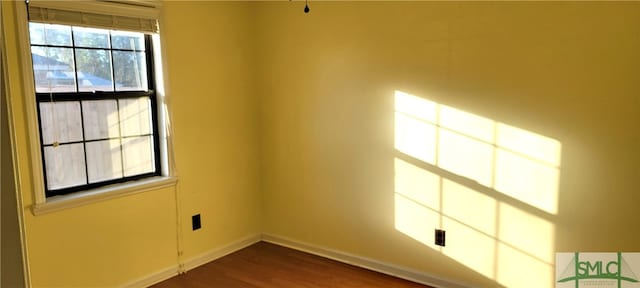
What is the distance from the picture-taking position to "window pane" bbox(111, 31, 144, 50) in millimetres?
3018

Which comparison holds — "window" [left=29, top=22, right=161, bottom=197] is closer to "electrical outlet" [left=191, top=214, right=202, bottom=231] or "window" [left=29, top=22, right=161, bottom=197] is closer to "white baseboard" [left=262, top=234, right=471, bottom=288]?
"electrical outlet" [left=191, top=214, right=202, bottom=231]

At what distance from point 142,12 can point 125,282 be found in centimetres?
184

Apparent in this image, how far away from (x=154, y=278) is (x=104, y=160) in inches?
36.5

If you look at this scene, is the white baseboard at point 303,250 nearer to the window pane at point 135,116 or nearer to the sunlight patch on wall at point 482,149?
the sunlight patch on wall at point 482,149

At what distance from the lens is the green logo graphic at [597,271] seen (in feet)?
8.29

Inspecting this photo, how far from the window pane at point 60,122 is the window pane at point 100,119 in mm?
50

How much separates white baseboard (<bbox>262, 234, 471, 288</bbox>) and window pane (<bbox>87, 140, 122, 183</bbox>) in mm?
1512

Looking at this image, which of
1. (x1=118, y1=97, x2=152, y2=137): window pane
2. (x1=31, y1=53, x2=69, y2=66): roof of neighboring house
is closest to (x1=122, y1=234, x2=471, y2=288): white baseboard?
(x1=118, y1=97, x2=152, y2=137): window pane

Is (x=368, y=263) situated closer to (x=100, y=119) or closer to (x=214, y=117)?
(x=214, y=117)

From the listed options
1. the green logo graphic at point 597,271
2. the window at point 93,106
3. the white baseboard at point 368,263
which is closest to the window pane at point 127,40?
the window at point 93,106

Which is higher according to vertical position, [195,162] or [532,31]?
[532,31]

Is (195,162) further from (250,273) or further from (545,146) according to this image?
(545,146)

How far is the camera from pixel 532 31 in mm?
2604

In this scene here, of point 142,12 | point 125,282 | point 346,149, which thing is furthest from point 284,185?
point 142,12
